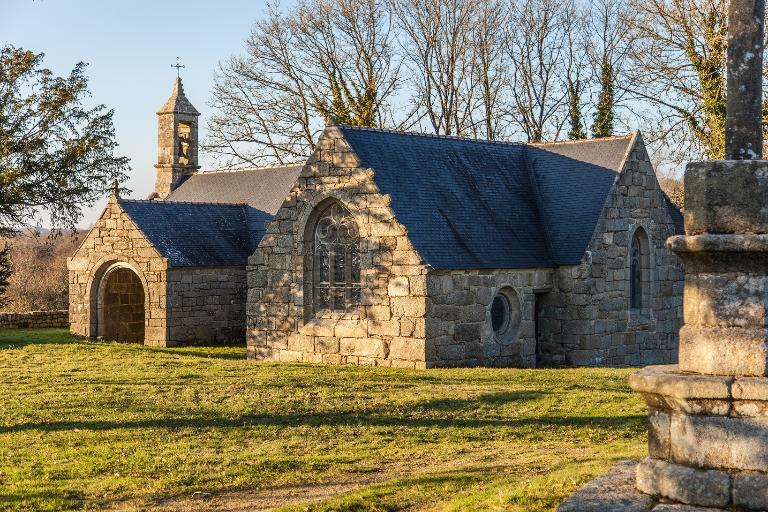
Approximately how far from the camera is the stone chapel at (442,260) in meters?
17.7

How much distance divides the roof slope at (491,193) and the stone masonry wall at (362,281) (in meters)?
0.37

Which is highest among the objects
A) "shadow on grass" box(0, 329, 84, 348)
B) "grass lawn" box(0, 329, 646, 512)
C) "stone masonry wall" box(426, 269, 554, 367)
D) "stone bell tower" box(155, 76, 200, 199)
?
"stone bell tower" box(155, 76, 200, 199)

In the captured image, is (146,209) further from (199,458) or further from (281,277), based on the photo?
(199,458)

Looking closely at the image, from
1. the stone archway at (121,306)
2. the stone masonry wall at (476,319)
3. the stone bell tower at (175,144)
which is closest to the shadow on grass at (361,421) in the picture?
the stone masonry wall at (476,319)

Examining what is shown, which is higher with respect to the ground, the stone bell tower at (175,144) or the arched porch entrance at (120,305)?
the stone bell tower at (175,144)

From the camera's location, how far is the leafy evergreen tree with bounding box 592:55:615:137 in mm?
33906

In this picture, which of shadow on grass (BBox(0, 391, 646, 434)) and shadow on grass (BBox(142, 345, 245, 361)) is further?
shadow on grass (BBox(142, 345, 245, 361))

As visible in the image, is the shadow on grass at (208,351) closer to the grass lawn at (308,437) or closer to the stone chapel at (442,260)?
the stone chapel at (442,260)

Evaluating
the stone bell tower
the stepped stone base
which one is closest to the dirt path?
the stepped stone base

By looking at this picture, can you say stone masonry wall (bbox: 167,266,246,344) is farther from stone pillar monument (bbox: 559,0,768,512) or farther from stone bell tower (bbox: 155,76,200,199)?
stone pillar monument (bbox: 559,0,768,512)

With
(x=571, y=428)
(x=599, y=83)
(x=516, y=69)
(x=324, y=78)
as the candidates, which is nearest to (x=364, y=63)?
(x=324, y=78)

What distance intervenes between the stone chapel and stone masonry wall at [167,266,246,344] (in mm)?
36

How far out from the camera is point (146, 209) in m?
23.9

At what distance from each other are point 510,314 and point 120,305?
35.2 ft
